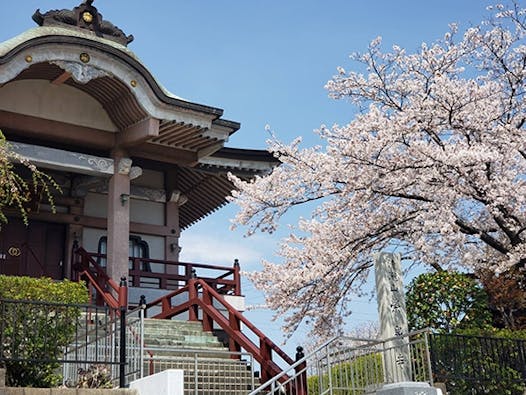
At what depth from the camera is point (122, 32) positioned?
20.4m

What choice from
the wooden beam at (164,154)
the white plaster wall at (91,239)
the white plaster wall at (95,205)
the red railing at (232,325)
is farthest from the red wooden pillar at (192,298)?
the white plaster wall at (95,205)

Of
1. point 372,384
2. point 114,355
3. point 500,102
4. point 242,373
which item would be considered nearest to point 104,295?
point 242,373

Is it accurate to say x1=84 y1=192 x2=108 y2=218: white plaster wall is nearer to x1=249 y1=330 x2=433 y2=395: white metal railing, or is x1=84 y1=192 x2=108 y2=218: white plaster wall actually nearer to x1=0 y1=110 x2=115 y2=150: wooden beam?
x1=0 y1=110 x2=115 y2=150: wooden beam

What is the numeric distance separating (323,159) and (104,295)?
19.4ft

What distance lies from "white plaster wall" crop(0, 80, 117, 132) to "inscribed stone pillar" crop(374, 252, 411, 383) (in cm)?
944

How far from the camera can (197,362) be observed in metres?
13.5

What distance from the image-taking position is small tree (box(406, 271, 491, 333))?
14680 millimetres

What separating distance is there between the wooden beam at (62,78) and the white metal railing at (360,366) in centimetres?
963

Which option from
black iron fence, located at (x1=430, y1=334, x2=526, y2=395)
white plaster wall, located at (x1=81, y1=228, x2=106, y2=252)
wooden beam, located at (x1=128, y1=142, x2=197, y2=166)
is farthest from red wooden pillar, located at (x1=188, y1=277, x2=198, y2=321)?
black iron fence, located at (x1=430, y1=334, x2=526, y2=395)

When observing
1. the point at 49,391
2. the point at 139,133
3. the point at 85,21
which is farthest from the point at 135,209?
the point at 49,391

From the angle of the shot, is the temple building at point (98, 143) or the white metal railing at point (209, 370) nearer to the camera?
the white metal railing at point (209, 370)

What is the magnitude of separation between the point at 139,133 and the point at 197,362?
24.7 feet

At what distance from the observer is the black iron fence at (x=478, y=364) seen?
41.2 feet

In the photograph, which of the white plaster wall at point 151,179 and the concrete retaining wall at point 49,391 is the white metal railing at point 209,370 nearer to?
the concrete retaining wall at point 49,391
